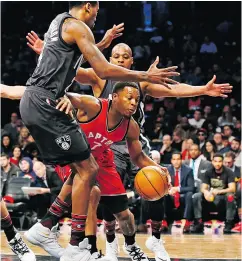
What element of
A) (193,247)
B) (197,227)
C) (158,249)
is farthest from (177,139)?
(158,249)

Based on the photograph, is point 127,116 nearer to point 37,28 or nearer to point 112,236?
point 112,236

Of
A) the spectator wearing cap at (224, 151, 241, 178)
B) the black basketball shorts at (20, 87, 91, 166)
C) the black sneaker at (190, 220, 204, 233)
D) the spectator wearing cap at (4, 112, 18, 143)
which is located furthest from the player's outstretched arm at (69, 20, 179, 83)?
the spectator wearing cap at (4, 112, 18, 143)

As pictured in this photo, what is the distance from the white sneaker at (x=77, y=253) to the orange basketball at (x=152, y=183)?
102 cm

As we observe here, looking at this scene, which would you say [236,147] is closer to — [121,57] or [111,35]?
[121,57]

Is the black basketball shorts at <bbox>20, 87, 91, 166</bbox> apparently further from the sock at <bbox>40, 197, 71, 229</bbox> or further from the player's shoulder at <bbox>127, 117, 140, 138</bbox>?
the player's shoulder at <bbox>127, 117, 140, 138</bbox>

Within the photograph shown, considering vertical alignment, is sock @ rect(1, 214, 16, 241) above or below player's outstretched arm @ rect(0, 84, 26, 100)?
below

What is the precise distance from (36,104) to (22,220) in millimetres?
6344

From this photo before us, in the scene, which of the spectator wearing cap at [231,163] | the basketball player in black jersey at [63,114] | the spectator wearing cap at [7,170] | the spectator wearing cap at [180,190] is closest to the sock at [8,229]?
the basketball player in black jersey at [63,114]

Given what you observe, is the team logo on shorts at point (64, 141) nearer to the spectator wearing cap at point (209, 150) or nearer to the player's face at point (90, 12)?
the player's face at point (90, 12)

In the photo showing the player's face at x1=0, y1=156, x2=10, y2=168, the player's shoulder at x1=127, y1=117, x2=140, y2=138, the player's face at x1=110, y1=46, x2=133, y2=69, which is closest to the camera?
the player's shoulder at x1=127, y1=117, x2=140, y2=138

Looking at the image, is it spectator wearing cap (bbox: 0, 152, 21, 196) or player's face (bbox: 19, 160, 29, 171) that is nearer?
spectator wearing cap (bbox: 0, 152, 21, 196)

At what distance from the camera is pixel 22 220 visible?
1195 centimetres

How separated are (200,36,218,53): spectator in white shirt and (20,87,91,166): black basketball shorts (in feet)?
44.7

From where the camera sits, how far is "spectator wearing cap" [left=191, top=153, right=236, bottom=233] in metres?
11.8
